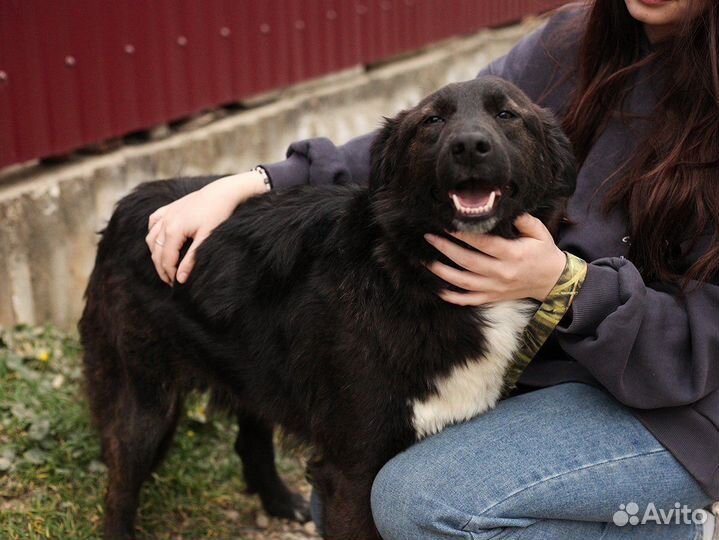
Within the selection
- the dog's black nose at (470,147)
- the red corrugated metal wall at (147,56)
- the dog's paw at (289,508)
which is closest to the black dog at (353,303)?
the dog's black nose at (470,147)

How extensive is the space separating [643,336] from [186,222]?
4.15 feet

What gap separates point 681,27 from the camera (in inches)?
98.1

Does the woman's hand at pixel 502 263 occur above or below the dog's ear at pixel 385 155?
below

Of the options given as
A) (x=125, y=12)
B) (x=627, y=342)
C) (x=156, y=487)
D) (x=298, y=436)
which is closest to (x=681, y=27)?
(x=627, y=342)

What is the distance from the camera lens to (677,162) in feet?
7.98

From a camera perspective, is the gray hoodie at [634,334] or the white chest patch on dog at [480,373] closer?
the gray hoodie at [634,334]

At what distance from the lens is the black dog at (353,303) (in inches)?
90.2

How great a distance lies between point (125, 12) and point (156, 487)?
227 cm

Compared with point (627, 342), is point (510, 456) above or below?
below

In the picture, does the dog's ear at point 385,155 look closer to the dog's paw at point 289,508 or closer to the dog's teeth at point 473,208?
the dog's teeth at point 473,208

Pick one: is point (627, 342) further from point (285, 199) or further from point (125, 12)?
point (125, 12)

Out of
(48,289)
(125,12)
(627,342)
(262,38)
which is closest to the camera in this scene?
(627,342)

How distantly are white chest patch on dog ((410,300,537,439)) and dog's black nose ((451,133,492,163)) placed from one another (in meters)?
0.46

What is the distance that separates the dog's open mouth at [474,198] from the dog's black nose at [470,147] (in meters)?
0.10
